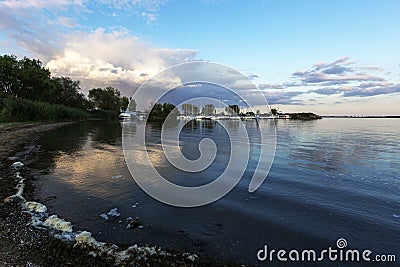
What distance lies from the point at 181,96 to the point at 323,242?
572 cm

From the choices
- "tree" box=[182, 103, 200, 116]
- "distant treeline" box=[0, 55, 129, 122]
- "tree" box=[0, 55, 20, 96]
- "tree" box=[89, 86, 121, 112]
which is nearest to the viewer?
"tree" box=[182, 103, 200, 116]

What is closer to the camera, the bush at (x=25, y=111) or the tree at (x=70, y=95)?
the bush at (x=25, y=111)

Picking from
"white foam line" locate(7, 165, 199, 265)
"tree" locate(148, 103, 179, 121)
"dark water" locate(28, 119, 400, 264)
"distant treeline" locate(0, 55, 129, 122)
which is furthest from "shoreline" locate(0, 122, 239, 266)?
"distant treeline" locate(0, 55, 129, 122)

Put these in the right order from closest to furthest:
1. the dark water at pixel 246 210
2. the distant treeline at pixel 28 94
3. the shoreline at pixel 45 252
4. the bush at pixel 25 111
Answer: the shoreline at pixel 45 252
the dark water at pixel 246 210
the bush at pixel 25 111
the distant treeline at pixel 28 94

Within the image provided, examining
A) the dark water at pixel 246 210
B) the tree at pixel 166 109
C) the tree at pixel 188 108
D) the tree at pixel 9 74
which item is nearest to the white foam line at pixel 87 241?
the dark water at pixel 246 210

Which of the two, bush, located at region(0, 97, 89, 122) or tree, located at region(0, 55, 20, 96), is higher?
tree, located at region(0, 55, 20, 96)

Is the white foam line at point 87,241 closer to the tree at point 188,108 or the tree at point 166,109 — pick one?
the tree at point 166,109

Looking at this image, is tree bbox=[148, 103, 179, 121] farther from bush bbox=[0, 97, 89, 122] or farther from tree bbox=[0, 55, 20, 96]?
tree bbox=[0, 55, 20, 96]

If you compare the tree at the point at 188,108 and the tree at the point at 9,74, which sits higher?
the tree at the point at 9,74

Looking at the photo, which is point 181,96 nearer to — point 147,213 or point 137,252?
point 147,213

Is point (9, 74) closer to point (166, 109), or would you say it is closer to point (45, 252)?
point (166, 109)

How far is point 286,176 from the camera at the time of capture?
11.0m

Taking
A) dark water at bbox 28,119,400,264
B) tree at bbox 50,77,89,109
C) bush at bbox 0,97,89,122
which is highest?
tree at bbox 50,77,89,109

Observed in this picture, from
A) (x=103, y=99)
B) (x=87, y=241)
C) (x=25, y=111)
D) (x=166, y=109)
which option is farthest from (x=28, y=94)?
(x=87, y=241)
